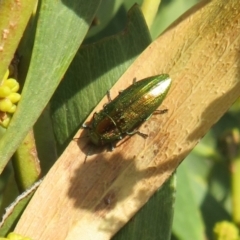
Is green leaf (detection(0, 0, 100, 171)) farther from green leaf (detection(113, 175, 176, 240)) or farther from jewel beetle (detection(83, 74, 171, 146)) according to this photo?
green leaf (detection(113, 175, 176, 240))

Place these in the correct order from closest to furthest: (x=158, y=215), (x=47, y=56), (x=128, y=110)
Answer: (x=47, y=56) < (x=158, y=215) < (x=128, y=110)

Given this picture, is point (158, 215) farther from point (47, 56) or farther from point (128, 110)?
point (47, 56)

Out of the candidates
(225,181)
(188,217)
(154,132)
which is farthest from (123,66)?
(225,181)

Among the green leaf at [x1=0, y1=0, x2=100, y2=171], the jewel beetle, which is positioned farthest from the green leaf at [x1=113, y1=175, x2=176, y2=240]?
the green leaf at [x1=0, y1=0, x2=100, y2=171]

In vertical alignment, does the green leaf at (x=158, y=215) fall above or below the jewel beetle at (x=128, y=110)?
below

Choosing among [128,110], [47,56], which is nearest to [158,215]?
[128,110]

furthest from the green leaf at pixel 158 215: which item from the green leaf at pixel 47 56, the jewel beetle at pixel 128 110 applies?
the green leaf at pixel 47 56

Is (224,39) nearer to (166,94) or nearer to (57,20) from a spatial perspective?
(166,94)

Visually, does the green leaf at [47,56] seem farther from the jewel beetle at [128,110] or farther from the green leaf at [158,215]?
the green leaf at [158,215]

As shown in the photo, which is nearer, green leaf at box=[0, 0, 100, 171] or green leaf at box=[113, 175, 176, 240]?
green leaf at box=[0, 0, 100, 171]
